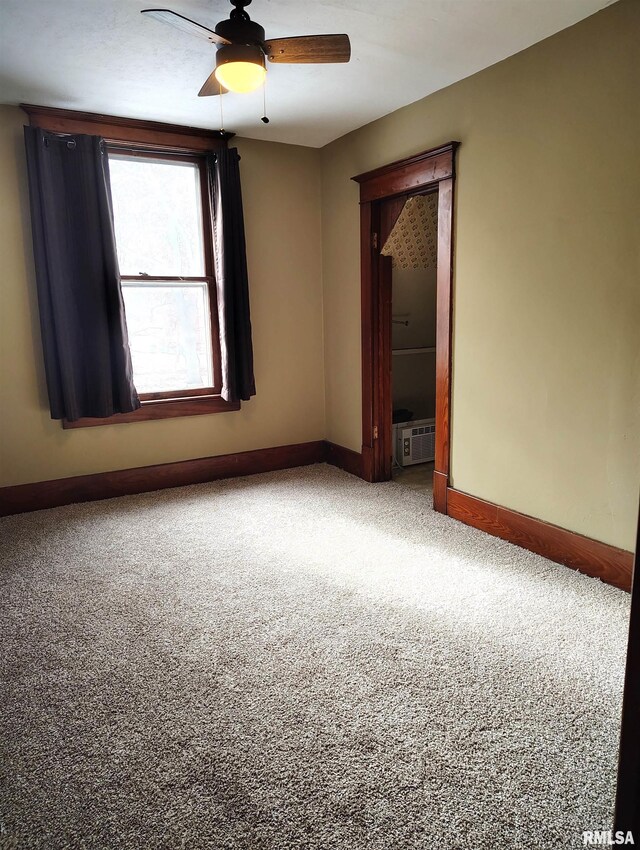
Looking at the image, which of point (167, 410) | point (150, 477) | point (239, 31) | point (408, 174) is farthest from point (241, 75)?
point (150, 477)

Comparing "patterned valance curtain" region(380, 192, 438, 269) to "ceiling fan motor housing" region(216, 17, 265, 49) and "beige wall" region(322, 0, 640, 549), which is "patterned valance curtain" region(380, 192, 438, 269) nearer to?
"beige wall" region(322, 0, 640, 549)

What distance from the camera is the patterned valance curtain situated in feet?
13.0

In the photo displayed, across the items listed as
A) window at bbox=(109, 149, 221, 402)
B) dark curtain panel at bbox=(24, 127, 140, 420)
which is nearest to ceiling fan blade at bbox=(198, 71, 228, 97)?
dark curtain panel at bbox=(24, 127, 140, 420)

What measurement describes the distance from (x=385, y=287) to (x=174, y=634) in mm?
2837

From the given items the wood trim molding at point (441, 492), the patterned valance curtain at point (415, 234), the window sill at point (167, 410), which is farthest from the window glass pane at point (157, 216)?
the wood trim molding at point (441, 492)

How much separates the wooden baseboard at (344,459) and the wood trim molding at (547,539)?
1.08 meters

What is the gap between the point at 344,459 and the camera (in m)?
4.66

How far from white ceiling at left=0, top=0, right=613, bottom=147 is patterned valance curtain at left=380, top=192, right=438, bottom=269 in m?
0.66

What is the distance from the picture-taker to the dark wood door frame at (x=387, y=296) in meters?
3.35

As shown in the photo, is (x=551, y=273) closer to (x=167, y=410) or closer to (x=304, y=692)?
(x=304, y=692)

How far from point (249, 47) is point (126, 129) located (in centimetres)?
184

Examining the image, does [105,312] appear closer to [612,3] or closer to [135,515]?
[135,515]

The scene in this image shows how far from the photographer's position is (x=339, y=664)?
2068mm

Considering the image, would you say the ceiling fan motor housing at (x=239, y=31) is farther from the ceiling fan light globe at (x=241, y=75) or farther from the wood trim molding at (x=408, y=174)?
the wood trim molding at (x=408, y=174)
